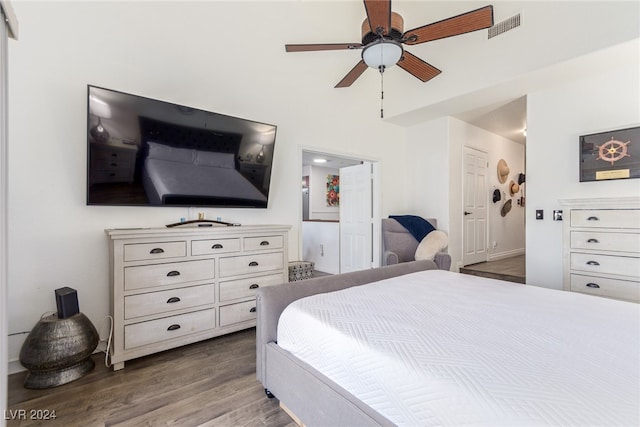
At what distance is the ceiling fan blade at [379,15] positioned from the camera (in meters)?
1.82

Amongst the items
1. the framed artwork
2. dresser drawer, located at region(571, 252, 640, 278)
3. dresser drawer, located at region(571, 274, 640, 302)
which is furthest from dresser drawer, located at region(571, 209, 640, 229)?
the framed artwork


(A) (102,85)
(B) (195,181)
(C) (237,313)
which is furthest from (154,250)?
(A) (102,85)

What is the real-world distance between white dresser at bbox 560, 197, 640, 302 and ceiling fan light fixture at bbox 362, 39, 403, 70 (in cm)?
209

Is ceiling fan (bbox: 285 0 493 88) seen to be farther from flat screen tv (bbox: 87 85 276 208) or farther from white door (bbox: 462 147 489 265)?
white door (bbox: 462 147 489 265)

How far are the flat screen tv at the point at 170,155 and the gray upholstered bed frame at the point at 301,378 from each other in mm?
1461

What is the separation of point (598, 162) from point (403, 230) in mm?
2117

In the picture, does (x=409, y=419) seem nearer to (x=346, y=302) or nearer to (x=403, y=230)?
(x=346, y=302)

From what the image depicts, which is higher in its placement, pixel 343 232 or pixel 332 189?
pixel 332 189

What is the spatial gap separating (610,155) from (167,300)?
4227 millimetres

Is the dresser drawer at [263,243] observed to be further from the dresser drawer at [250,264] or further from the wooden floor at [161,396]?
the wooden floor at [161,396]

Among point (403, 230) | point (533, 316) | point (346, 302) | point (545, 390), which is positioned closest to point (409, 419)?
point (545, 390)

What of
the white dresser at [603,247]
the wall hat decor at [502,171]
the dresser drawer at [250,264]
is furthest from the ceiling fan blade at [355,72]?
the wall hat decor at [502,171]

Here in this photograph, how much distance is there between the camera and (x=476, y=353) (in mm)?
947

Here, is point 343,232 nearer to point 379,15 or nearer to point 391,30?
point 391,30
